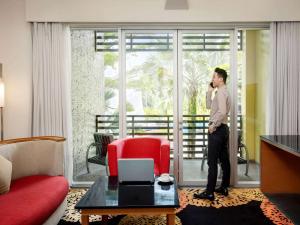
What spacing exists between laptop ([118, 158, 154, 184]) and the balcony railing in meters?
1.69

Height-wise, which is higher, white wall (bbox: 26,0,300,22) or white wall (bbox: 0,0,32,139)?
white wall (bbox: 26,0,300,22)

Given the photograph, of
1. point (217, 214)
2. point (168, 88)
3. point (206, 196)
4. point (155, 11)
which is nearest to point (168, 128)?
point (168, 88)

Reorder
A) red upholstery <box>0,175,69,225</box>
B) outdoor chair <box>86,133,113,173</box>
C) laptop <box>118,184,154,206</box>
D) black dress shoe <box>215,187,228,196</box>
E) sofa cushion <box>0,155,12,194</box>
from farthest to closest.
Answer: outdoor chair <box>86,133,113,173</box> → black dress shoe <box>215,187,228,196</box> → sofa cushion <box>0,155,12,194</box> → laptop <box>118,184,154,206</box> → red upholstery <box>0,175,69,225</box>

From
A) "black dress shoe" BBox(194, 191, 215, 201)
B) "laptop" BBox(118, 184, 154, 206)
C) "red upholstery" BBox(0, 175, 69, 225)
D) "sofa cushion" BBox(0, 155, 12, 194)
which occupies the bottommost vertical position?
"black dress shoe" BBox(194, 191, 215, 201)

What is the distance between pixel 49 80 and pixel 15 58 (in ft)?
1.89

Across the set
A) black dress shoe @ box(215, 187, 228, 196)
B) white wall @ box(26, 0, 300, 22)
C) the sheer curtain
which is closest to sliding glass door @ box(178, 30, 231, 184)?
white wall @ box(26, 0, 300, 22)

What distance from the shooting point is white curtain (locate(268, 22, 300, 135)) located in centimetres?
396

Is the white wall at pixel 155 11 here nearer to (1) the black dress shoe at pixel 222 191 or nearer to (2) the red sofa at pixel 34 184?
(2) the red sofa at pixel 34 184

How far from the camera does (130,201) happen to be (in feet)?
7.15

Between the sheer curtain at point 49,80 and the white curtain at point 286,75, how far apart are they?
2.91 m

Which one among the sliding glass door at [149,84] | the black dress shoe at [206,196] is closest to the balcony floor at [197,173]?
the sliding glass door at [149,84]

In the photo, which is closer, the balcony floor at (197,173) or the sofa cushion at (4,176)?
the sofa cushion at (4,176)

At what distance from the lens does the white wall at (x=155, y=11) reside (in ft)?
12.9

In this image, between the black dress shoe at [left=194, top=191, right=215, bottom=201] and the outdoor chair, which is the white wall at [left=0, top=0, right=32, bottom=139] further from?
the black dress shoe at [left=194, top=191, right=215, bottom=201]
